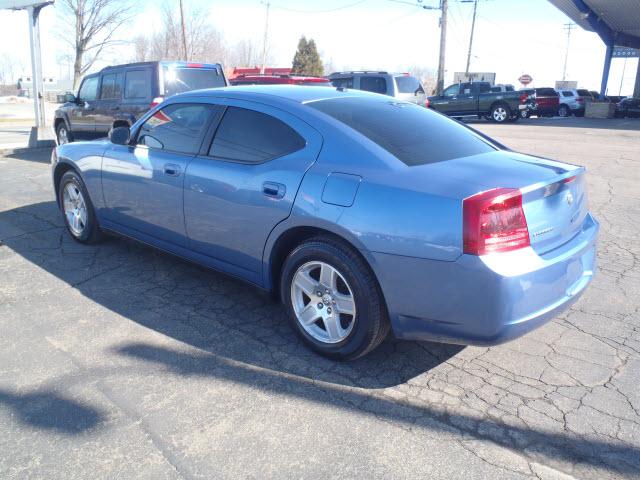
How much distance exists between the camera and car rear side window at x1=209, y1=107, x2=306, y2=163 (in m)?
3.59

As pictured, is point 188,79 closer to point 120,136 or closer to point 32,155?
point 32,155

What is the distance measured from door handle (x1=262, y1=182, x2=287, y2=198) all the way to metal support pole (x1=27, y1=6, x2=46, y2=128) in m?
12.1

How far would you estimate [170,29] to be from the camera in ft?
150

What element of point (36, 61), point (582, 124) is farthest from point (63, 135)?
point (582, 124)

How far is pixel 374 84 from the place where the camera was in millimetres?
16562

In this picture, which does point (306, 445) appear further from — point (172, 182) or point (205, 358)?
point (172, 182)

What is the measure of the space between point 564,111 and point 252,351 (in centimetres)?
3476

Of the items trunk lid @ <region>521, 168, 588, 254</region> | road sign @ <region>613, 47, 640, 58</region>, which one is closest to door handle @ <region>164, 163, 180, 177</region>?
trunk lid @ <region>521, 168, 588, 254</region>

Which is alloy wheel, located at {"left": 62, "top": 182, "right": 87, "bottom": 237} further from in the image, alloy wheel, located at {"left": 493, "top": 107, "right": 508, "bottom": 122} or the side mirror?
alloy wheel, located at {"left": 493, "top": 107, "right": 508, "bottom": 122}

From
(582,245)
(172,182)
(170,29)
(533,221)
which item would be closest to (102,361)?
(172,182)

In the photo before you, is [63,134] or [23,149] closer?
[63,134]

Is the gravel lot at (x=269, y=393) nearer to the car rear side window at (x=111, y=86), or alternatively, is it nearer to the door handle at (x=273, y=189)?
the door handle at (x=273, y=189)

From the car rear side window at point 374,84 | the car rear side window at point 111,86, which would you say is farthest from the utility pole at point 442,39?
the car rear side window at point 111,86

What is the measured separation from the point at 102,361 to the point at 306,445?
58.1 inches
